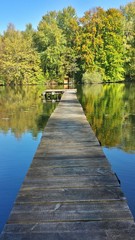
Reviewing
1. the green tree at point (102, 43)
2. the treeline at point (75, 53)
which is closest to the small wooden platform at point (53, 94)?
the treeline at point (75, 53)

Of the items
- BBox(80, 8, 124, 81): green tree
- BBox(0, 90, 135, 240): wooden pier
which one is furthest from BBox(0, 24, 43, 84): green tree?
BBox(0, 90, 135, 240): wooden pier

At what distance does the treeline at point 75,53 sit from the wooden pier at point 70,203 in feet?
123

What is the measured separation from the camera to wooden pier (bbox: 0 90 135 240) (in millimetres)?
2676

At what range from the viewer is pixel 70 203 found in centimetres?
A: 330

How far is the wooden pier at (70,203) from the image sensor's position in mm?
2676

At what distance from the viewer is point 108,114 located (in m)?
14.5

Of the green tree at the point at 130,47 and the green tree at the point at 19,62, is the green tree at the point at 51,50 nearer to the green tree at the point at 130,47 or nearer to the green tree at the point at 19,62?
the green tree at the point at 19,62

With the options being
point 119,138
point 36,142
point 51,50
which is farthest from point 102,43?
point 36,142

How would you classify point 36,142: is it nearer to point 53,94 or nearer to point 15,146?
point 15,146

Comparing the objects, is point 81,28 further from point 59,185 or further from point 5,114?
point 59,185

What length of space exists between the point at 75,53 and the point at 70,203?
42074 mm

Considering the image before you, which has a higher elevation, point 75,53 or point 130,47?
point 130,47

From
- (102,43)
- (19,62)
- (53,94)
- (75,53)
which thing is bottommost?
(53,94)

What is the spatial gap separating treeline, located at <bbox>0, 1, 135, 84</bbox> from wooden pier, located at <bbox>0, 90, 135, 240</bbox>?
37435 mm
